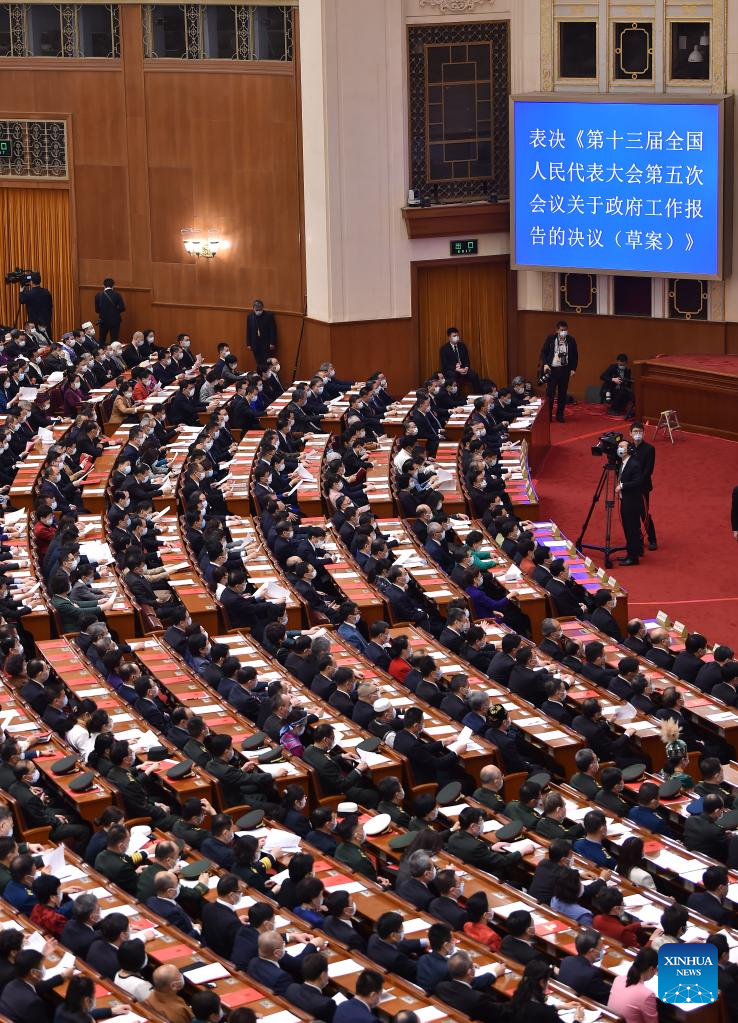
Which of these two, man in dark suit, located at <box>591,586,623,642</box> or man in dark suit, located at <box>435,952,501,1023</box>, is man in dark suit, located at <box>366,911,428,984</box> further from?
man in dark suit, located at <box>591,586,623,642</box>

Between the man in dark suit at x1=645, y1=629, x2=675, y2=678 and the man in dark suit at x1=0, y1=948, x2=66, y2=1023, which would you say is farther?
the man in dark suit at x1=645, y1=629, x2=675, y2=678

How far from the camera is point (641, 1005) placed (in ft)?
33.6

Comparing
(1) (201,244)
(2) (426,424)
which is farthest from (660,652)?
(1) (201,244)

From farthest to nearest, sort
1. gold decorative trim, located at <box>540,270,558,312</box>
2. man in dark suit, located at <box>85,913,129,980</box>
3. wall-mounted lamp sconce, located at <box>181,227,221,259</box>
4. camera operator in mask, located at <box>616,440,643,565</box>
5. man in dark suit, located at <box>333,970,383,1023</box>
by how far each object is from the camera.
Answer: wall-mounted lamp sconce, located at <box>181,227,221,259</box>, gold decorative trim, located at <box>540,270,558,312</box>, camera operator in mask, located at <box>616,440,643,565</box>, man in dark suit, located at <box>85,913,129,980</box>, man in dark suit, located at <box>333,970,383,1023</box>

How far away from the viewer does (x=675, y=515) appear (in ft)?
76.1

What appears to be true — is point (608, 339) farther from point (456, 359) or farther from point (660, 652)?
point (660, 652)

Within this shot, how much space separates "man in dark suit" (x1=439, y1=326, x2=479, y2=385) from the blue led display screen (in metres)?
1.82

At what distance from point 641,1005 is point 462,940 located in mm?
1330

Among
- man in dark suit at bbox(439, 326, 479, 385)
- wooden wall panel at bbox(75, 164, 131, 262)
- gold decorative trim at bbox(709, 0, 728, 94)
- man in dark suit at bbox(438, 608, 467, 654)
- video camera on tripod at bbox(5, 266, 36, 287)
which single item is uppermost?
gold decorative trim at bbox(709, 0, 728, 94)

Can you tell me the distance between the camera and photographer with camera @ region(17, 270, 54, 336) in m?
30.2

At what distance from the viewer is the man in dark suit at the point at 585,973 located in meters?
10.6

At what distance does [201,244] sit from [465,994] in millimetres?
21378

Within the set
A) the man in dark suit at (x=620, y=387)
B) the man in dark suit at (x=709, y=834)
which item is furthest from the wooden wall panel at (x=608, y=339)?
the man in dark suit at (x=709, y=834)

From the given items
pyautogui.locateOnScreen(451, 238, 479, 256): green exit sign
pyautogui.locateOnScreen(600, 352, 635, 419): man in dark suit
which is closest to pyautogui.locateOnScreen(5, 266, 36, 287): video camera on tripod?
pyautogui.locateOnScreen(451, 238, 479, 256): green exit sign
